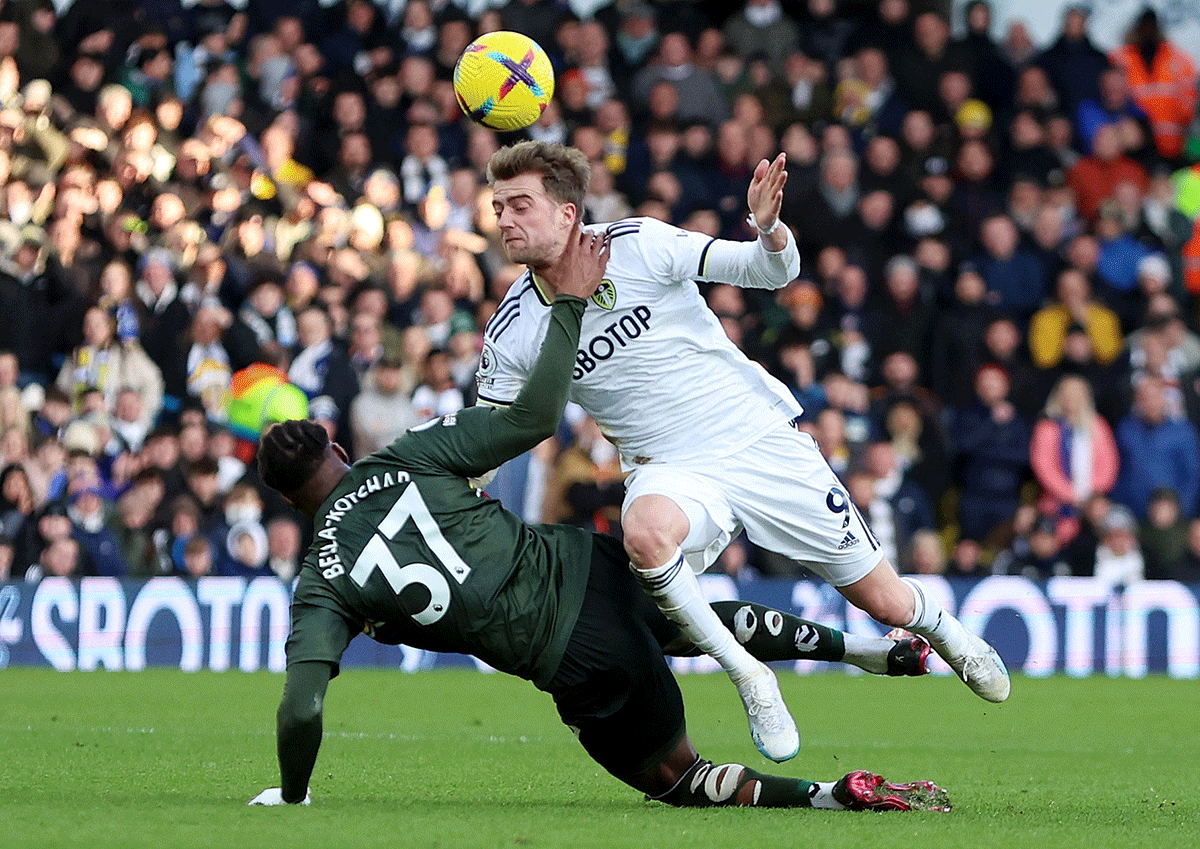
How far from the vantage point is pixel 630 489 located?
7.20m

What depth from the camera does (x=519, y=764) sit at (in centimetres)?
855

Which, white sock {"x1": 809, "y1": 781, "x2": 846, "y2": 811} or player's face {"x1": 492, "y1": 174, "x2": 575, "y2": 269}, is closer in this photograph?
white sock {"x1": 809, "y1": 781, "x2": 846, "y2": 811}

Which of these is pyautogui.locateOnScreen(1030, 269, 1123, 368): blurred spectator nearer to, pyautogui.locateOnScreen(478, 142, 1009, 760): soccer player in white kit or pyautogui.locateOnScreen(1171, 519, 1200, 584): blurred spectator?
pyautogui.locateOnScreen(1171, 519, 1200, 584): blurred spectator

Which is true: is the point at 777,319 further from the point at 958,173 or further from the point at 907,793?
the point at 907,793

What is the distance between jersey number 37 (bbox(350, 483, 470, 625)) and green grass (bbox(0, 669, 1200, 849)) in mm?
710

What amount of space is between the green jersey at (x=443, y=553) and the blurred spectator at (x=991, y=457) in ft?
28.2

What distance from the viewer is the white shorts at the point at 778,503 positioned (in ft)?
23.5

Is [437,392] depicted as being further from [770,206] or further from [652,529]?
[652,529]

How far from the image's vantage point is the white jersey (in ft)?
23.3

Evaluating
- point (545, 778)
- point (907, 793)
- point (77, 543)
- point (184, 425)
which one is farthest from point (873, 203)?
point (907, 793)

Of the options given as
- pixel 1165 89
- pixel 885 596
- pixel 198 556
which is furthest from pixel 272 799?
pixel 1165 89

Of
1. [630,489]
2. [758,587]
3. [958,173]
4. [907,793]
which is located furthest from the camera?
[958,173]

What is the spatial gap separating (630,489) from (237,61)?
1127cm

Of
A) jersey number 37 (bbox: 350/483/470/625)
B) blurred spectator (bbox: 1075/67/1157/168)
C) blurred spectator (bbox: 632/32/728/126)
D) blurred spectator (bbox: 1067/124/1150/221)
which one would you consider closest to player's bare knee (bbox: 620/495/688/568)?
jersey number 37 (bbox: 350/483/470/625)
